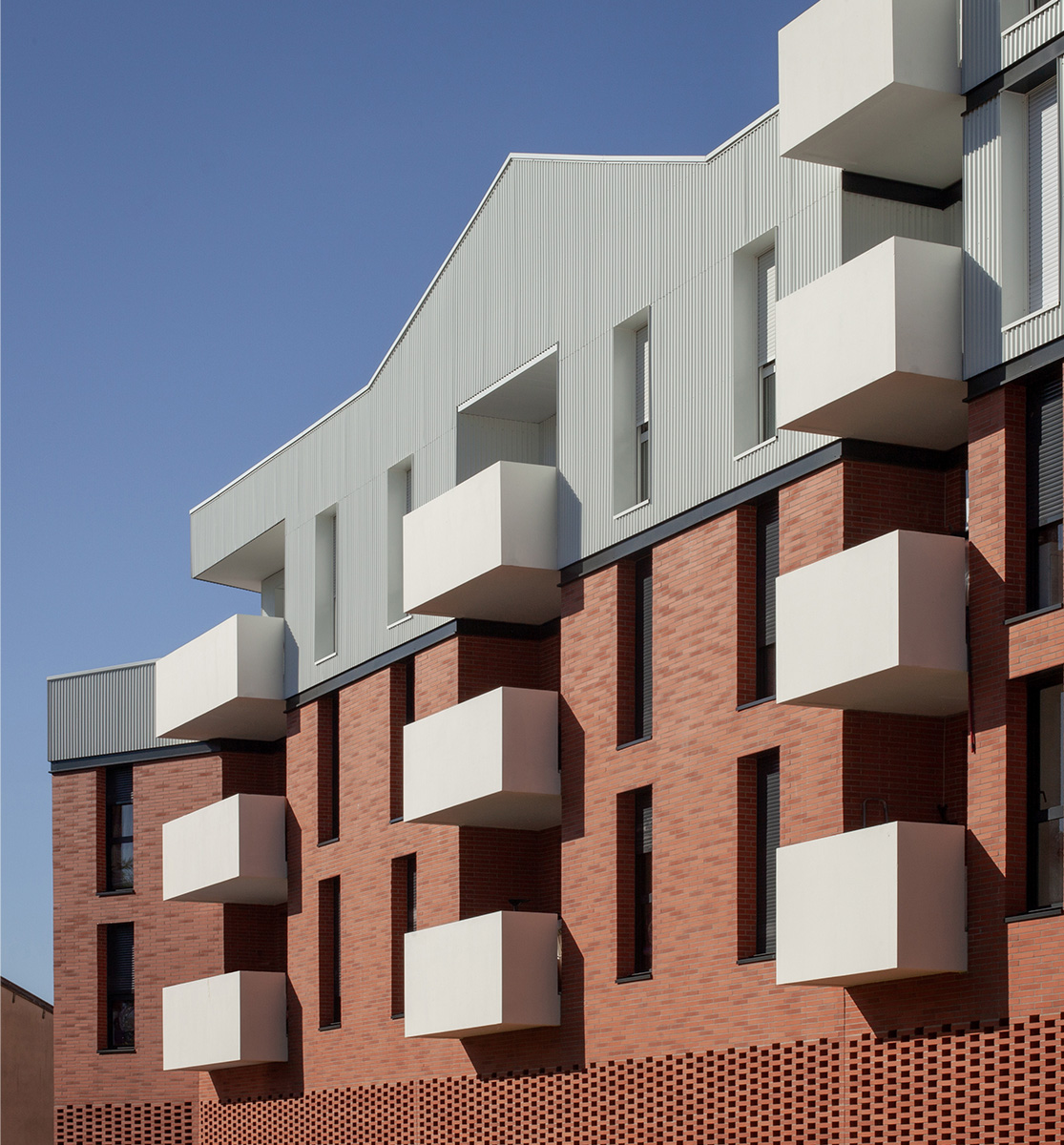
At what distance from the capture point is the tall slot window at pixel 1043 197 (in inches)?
795

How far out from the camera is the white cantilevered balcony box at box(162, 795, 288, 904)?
118 ft

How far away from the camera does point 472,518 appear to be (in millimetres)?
28938

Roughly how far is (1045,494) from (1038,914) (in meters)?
4.18

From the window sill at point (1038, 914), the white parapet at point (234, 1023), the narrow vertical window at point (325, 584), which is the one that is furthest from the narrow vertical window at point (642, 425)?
the white parapet at point (234, 1023)

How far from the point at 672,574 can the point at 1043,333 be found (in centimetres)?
705

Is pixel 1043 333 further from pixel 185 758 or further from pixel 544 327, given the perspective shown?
pixel 185 758

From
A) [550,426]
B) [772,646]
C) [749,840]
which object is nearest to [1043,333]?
[772,646]

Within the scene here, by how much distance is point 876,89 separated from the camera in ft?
69.7

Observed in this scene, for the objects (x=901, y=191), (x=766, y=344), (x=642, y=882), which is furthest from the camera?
(x=642, y=882)

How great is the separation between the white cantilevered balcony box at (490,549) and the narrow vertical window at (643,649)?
1.86 meters

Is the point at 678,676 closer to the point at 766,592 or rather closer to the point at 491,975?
the point at 766,592

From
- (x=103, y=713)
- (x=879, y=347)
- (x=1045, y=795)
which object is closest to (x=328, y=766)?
(x=103, y=713)

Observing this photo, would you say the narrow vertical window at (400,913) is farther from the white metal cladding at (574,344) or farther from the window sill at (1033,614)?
the window sill at (1033,614)

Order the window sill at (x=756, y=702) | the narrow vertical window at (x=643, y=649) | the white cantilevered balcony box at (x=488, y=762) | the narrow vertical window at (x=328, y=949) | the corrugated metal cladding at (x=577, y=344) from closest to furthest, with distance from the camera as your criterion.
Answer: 1. the window sill at (x=756, y=702)
2. the corrugated metal cladding at (x=577, y=344)
3. the narrow vertical window at (x=643, y=649)
4. the white cantilevered balcony box at (x=488, y=762)
5. the narrow vertical window at (x=328, y=949)
